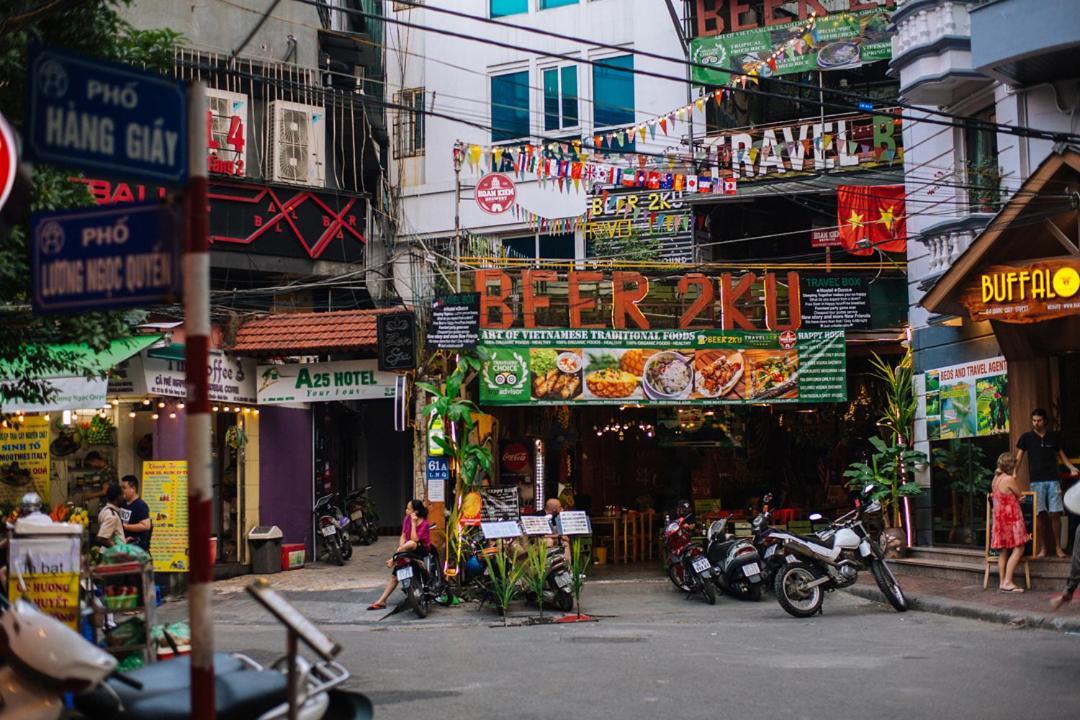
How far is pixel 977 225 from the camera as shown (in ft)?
60.0

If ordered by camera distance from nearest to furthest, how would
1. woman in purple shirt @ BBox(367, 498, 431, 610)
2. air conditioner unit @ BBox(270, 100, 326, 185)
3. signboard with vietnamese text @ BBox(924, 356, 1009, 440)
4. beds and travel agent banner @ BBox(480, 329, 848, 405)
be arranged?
woman in purple shirt @ BBox(367, 498, 431, 610) < signboard with vietnamese text @ BBox(924, 356, 1009, 440) < beds and travel agent banner @ BBox(480, 329, 848, 405) < air conditioner unit @ BBox(270, 100, 326, 185)

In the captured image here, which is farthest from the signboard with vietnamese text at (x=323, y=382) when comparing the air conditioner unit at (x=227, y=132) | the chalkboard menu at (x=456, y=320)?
the air conditioner unit at (x=227, y=132)

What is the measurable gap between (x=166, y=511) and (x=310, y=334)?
3.68 metres

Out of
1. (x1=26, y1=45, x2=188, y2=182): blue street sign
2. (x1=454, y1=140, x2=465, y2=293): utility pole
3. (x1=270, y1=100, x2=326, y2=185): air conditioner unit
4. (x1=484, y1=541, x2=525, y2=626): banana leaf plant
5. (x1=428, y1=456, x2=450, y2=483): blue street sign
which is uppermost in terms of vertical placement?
(x1=270, y1=100, x2=326, y2=185): air conditioner unit

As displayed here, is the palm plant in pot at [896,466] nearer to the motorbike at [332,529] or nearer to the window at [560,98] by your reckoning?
the motorbike at [332,529]

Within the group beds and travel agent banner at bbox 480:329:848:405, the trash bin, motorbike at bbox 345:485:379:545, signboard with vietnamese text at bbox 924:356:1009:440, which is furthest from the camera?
motorbike at bbox 345:485:379:545

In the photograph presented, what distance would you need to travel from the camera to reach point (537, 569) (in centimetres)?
1633

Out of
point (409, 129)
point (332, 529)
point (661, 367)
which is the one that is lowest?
point (332, 529)

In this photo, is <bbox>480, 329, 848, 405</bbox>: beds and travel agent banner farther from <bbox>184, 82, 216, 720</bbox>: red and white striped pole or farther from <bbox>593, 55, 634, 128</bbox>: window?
<bbox>184, 82, 216, 720</bbox>: red and white striped pole

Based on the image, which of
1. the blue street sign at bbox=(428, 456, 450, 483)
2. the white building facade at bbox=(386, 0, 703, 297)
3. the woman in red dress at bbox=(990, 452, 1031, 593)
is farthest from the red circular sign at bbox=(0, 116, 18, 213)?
the white building facade at bbox=(386, 0, 703, 297)

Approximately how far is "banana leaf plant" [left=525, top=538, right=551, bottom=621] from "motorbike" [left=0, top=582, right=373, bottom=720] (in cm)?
1096

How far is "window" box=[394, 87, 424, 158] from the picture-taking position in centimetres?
2798

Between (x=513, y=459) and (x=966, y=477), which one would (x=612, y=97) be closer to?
(x=513, y=459)

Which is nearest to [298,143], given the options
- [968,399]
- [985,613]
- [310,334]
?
[310,334]
